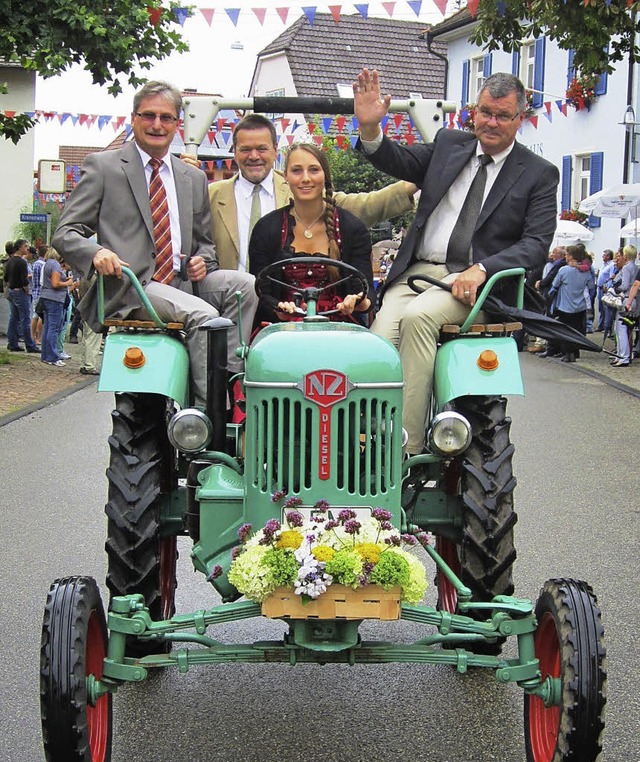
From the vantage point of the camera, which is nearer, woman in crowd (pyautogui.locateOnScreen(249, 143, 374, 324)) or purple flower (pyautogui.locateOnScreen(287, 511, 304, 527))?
purple flower (pyautogui.locateOnScreen(287, 511, 304, 527))

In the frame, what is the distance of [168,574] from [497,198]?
7.22ft

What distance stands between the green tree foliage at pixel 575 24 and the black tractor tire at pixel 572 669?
9.80m

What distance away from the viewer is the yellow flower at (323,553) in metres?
3.76

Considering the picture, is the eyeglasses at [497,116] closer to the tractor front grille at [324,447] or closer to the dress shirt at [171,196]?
the dress shirt at [171,196]

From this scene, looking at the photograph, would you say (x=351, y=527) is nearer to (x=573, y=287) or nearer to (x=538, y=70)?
(x=573, y=287)

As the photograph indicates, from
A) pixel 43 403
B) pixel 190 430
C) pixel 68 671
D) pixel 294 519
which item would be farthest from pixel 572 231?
pixel 68 671

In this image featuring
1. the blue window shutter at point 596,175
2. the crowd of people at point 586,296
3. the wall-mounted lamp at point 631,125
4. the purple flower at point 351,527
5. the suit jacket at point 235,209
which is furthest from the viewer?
the blue window shutter at point 596,175

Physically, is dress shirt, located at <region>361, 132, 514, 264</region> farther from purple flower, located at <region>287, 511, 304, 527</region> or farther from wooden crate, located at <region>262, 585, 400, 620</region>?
wooden crate, located at <region>262, 585, 400, 620</region>

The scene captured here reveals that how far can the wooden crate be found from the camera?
3762 millimetres

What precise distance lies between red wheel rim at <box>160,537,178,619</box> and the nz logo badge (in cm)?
160

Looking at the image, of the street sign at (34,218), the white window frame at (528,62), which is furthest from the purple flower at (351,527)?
the white window frame at (528,62)

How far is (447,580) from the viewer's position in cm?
587

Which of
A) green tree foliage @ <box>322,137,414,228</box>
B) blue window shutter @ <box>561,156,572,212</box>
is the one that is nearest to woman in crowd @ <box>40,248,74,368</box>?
blue window shutter @ <box>561,156,572,212</box>

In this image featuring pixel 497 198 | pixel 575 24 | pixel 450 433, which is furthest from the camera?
pixel 575 24
